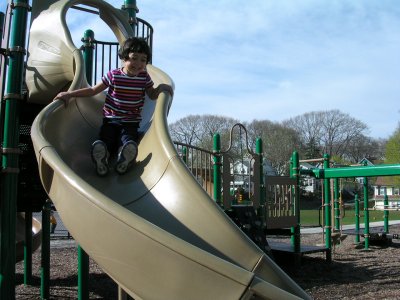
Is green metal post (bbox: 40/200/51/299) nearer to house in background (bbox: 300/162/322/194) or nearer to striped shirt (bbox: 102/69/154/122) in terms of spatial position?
striped shirt (bbox: 102/69/154/122)

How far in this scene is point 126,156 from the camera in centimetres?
404

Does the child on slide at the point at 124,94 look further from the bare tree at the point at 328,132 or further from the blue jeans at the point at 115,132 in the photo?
the bare tree at the point at 328,132

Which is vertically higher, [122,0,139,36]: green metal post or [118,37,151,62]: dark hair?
[122,0,139,36]: green metal post

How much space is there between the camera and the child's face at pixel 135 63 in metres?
4.34

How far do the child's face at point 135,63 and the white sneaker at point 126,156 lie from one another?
2.58 ft

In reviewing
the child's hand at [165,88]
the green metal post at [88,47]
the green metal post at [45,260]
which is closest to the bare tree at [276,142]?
the green metal post at [45,260]

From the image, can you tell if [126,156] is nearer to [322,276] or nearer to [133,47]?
[133,47]

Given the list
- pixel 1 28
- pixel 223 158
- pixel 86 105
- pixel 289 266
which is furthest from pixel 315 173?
pixel 1 28

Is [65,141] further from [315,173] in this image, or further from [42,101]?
[315,173]

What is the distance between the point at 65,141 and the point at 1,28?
174 centimetres

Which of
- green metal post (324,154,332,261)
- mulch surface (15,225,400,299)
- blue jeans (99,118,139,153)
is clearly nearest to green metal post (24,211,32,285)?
mulch surface (15,225,400,299)

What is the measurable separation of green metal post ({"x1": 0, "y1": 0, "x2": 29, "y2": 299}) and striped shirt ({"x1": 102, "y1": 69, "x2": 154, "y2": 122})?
1009 mm

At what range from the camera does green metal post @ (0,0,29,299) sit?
14.6ft

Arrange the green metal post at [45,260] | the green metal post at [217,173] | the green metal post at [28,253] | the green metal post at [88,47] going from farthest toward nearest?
the green metal post at [217,173], the green metal post at [28,253], the green metal post at [45,260], the green metal post at [88,47]
